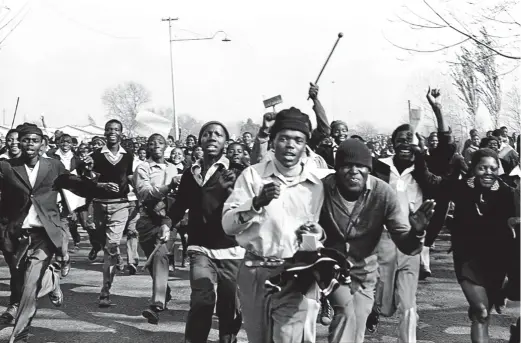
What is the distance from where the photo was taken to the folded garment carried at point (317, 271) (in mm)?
4047

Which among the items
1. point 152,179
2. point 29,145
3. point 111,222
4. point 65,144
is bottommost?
point 111,222

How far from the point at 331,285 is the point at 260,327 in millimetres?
568

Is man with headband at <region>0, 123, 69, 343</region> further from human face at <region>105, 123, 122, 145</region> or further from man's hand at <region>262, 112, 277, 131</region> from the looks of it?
man's hand at <region>262, 112, 277, 131</region>

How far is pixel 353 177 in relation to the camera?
14.5 ft

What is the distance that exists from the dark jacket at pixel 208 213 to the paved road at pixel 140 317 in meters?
1.36

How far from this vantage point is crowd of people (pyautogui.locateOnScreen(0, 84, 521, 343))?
168 inches

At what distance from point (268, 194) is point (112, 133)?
5.05m

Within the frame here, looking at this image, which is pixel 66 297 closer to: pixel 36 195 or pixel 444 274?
pixel 36 195

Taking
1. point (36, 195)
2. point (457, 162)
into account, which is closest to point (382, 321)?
point (457, 162)

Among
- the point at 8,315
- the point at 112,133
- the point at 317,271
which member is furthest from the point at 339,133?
the point at 317,271

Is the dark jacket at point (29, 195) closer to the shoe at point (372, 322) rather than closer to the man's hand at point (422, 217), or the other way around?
the shoe at point (372, 322)

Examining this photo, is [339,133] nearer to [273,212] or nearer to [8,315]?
[8,315]

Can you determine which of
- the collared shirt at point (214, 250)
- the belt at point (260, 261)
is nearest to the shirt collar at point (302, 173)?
the belt at point (260, 261)

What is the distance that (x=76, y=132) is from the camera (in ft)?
303
